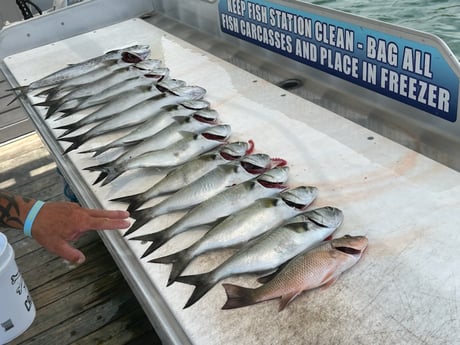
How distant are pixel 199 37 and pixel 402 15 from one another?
13.2ft

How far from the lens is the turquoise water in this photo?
577cm

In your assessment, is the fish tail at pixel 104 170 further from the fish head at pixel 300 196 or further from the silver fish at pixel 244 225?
the fish head at pixel 300 196

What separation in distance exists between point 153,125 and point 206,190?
525 millimetres

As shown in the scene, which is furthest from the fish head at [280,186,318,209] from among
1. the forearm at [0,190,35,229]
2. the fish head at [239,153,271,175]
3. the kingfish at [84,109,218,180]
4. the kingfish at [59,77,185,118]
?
the kingfish at [59,77,185,118]

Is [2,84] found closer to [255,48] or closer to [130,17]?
[130,17]

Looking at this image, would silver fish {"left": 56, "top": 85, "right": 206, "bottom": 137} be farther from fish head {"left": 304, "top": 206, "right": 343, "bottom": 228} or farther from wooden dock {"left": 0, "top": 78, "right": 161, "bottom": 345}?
fish head {"left": 304, "top": 206, "right": 343, "bottom": 228}

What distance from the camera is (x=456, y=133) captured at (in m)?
1.74

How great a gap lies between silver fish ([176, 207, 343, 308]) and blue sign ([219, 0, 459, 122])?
65cm

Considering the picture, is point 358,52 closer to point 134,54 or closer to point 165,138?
point 165,138

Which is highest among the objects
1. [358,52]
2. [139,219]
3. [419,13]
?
[358,52]

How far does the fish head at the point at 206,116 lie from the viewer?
6.70 feet

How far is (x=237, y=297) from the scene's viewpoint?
1274mm

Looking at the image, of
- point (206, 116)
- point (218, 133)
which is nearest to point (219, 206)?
point (218, 133)

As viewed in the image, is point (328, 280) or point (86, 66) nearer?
point (328, 280)
